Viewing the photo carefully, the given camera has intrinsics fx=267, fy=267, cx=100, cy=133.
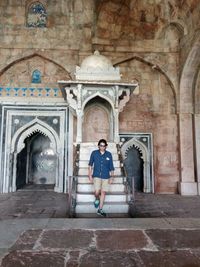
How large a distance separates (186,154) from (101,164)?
4.95 m

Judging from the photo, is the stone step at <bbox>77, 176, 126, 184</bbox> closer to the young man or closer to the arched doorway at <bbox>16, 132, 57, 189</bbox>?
the young man

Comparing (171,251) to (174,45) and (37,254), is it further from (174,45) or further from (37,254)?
(174,45)

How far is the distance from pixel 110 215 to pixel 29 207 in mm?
2065

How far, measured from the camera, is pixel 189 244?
2639mm

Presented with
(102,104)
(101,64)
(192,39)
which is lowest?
(102,104)

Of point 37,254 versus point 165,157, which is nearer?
point 37,254

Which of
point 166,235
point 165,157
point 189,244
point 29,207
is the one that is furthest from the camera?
point 165,157

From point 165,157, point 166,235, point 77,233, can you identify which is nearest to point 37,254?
point 77,233

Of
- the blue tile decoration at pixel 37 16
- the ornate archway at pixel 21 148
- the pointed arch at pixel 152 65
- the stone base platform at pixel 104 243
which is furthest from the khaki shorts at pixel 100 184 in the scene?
the blue tile decoration at pixel 37 16

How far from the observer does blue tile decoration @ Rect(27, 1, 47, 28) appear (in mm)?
9422

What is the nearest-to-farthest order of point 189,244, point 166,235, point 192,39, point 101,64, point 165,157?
1. point 189,244
2. point 166,235
3. point 101,64
4. point 192,39
5. point 165,157

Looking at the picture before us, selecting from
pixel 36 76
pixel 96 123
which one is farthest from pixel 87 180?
pixel 36 76

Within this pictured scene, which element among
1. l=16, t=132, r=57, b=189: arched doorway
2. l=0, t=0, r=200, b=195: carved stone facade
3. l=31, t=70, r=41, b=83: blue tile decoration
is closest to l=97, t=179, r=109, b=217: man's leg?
l=0, t=0, r=200, b=195: carved stone facade

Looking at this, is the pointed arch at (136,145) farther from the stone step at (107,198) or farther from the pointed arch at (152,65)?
the stone step at (107,198)
